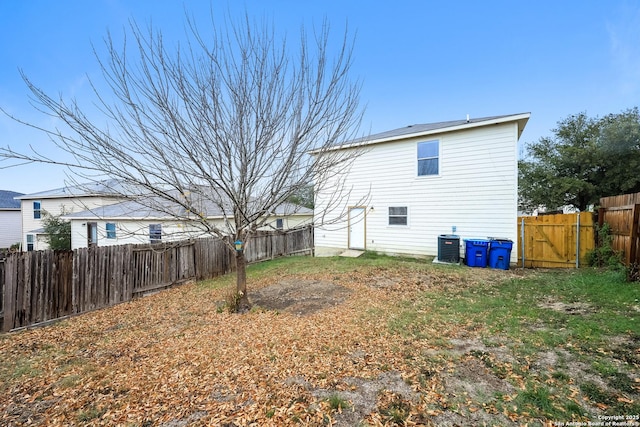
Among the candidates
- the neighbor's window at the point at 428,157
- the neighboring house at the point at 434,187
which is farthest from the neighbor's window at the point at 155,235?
the neighbor's window at the point at 428,157

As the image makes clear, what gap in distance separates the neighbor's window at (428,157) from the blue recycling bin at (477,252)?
3037mm

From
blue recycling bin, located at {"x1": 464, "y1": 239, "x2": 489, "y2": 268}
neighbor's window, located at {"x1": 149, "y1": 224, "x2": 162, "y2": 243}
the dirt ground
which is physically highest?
neighbor's window, located at {"x1": 149, "y1": 224, "x2": 162, "y2": 243}

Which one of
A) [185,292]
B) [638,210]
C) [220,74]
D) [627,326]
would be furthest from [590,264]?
[185,292]

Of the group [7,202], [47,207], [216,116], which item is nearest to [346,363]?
[216,116]

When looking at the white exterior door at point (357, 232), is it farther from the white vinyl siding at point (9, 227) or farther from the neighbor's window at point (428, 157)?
the white vinyl siding at point (9, 227)

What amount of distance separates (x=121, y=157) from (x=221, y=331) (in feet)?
10.4

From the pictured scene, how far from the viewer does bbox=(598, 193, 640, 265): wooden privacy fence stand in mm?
5629

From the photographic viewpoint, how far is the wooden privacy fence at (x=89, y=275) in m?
4.98

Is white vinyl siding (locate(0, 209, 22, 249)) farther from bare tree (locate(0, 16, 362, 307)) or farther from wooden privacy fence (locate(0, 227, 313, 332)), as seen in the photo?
bare tree (locate(0, 16, 362, 307))

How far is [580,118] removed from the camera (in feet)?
61.1

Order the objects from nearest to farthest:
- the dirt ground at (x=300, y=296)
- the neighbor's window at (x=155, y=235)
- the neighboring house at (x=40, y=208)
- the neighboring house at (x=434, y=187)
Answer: the neighbor's window at (x=155, y=235) < the dirt ground at (x=300, y=296) < the neighboring house at (x=434, y=187) < the neighboring house at (x=40, y=208)

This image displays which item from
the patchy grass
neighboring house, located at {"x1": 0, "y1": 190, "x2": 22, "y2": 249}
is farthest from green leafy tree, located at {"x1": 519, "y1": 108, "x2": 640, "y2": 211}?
neighboring house, located at {"x1": 0, "y1": 190, "x2": 22, "y2": 249}

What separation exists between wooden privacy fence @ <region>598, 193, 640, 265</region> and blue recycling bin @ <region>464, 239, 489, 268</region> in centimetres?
299

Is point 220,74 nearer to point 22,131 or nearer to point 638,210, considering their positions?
point 22,131
